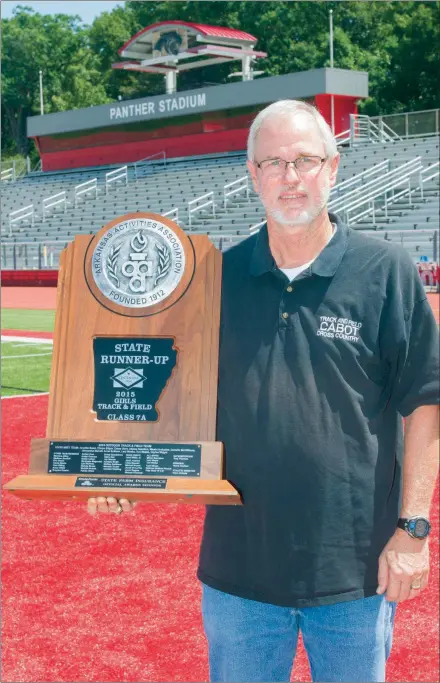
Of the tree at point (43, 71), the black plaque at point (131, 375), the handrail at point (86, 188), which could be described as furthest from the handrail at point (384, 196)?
the tree at point (43, 71)

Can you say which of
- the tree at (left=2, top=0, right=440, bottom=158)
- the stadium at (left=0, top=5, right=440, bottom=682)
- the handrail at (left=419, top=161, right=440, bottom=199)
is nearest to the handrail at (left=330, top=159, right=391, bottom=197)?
the stadium at (left=0, top=5, right=440, bottom=682)

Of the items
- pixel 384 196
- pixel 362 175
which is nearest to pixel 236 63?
pixel 362 175

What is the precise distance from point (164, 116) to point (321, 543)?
43.1 m

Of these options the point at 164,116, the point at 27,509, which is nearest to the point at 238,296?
the point at 27,509

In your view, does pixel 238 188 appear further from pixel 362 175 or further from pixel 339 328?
pixel 339 328

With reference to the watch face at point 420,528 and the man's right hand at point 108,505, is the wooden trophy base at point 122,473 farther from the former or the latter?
the watch face at point 420,528

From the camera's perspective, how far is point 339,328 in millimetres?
2480

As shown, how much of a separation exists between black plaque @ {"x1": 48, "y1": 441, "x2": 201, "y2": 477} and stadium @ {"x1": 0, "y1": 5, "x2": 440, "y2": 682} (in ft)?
1.85

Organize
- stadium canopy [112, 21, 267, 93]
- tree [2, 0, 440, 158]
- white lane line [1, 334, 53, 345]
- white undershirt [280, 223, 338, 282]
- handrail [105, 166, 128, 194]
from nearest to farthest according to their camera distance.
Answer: white undershirt [280, 223, 338, 282], white lane line [1, 334, 53, 345], stadium canopy [112, 21, 267, 93], handrail [105, 166, 128, 194], tree [2, 0, 440, 158]

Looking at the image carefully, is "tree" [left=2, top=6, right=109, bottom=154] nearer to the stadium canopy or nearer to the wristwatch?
the stadium canopy

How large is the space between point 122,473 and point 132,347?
1.10 feet

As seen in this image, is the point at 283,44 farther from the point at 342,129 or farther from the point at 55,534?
the point at 55,534

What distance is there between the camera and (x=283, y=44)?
5850 cm

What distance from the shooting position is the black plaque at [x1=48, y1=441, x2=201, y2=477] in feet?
8.30
